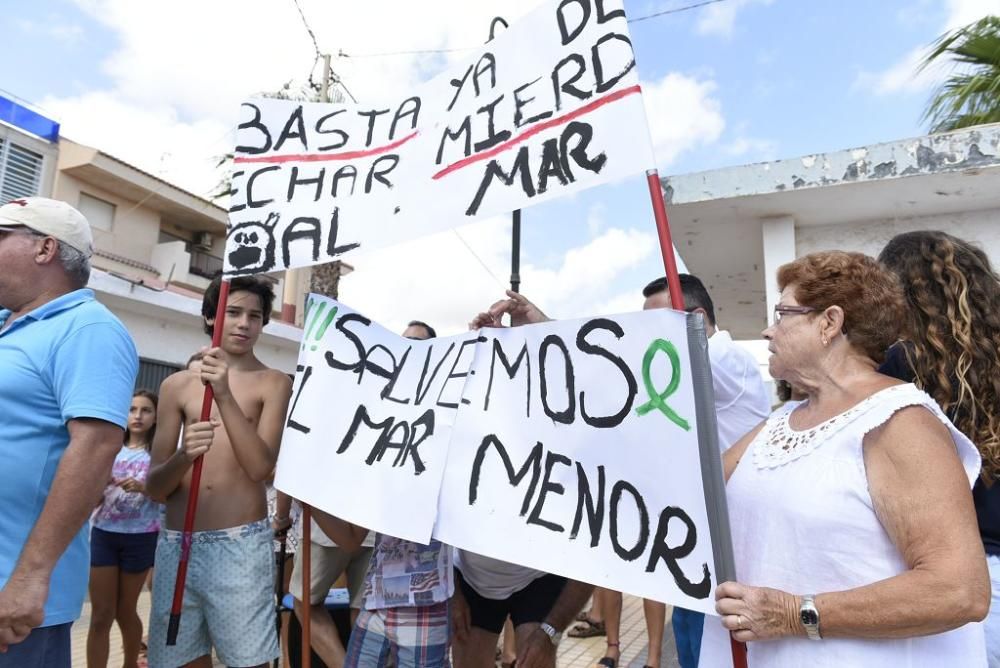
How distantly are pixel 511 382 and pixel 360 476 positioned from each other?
0.63 meters

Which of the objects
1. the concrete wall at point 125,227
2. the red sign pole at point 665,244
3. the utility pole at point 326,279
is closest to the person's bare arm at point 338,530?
the red sign pole at point 665,244

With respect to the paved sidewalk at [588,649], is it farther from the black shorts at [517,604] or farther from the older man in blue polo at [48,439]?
the older man in blue polo at [48,439]

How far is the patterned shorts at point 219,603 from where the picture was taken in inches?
97.7

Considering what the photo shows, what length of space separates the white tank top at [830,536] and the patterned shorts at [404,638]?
3.34ft

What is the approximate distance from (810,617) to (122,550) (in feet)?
12.6

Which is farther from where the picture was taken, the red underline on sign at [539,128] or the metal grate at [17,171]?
the metal grate at [17,171]

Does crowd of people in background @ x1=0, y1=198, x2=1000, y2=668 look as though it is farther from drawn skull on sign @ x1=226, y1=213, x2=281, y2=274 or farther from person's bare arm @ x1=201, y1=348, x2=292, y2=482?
drawn skull on sign @ x1=226, y1=213, x2=281, y2=274

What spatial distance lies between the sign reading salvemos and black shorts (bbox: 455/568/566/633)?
1.98ft

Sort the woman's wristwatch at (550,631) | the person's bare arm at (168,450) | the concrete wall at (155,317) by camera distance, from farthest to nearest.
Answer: the concrete wall at (155,317)
the person's bare arm at (168,450)
the woman's wristwatch at (550,631)

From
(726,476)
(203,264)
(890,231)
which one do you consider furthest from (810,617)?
(203,264)

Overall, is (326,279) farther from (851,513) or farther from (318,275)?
(851,513)

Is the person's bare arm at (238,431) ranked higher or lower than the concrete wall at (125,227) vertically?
lower

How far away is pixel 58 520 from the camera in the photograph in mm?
1686

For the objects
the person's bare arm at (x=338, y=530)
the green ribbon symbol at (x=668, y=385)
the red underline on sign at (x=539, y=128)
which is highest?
→ the red underline on sign at (x=539, y=128)
